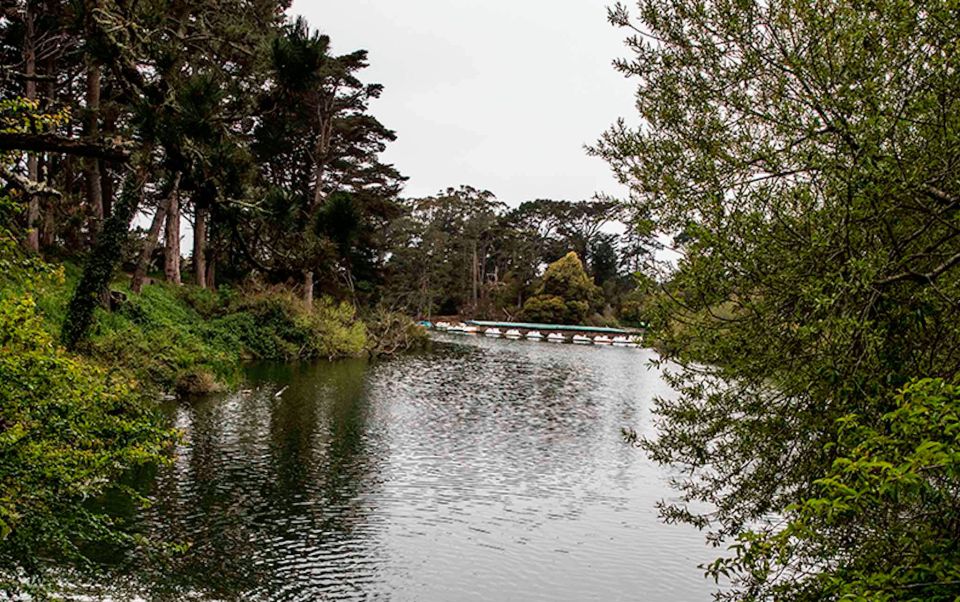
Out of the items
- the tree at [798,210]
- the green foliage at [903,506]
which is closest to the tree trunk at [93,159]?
the tree at [798,210]

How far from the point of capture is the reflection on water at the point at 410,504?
10789 mm

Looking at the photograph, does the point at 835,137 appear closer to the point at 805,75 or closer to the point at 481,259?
the point at 805,75

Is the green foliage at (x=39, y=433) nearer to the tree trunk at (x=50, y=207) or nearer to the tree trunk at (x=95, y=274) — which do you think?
the tree trunk at (x=95, y=274)

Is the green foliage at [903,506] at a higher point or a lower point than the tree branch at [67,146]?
lower

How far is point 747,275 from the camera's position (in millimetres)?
6430

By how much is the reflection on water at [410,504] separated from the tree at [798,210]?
363cm

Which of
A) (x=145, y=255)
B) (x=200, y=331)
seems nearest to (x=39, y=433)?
(x=145, y=255)

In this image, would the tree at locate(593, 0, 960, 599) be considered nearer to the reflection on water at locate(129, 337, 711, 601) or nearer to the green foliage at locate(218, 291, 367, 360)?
the reflection on water at locate(129, 337, 711, 601)

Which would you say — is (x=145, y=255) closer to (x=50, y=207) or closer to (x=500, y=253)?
(x=50, y=207)

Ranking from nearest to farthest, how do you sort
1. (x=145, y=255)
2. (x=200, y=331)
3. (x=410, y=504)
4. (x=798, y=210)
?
(x=798, y=210) < (x=410, y=504) < (x=145, y=255) < (x=200, y=331)

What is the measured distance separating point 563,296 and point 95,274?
68247mm

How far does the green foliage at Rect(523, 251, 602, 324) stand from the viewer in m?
84.2

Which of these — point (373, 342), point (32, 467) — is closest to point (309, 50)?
point (32, 467)

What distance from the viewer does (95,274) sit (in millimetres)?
20281
